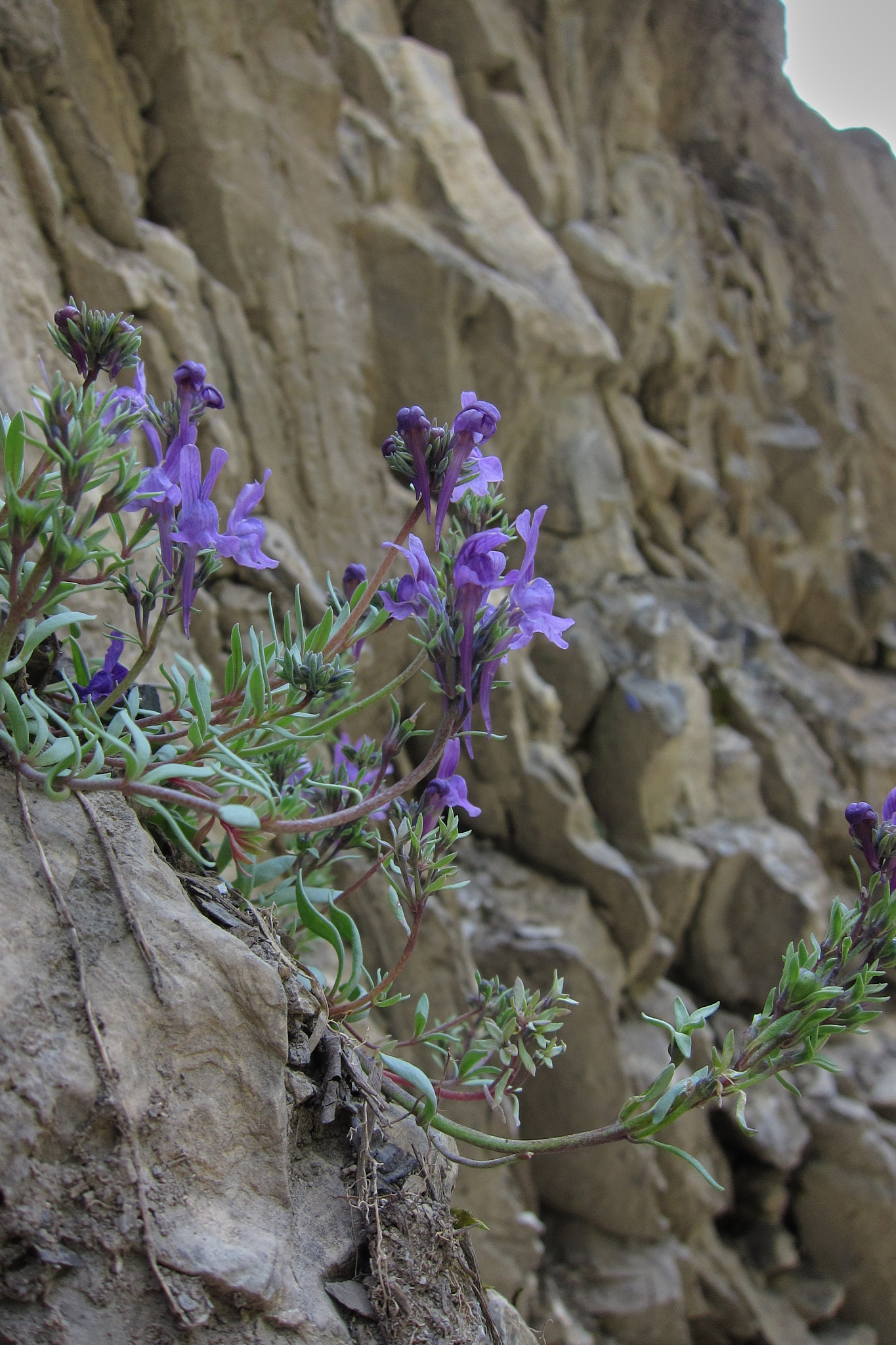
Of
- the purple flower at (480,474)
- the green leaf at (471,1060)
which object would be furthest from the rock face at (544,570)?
the purple flower at (480,474)

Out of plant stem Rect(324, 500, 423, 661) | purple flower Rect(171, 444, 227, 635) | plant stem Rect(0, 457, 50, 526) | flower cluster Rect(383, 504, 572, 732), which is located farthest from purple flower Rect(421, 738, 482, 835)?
plant stem Rect(0, 457, 50, 526)

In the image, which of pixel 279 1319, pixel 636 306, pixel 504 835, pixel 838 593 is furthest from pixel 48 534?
pixel 838 593

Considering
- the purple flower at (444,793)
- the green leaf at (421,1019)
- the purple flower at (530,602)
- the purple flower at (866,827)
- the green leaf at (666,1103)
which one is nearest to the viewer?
the purple flower at (530,602)

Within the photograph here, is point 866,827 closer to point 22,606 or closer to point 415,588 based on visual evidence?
point 415,588

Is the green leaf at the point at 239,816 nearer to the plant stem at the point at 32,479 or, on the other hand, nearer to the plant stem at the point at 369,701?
the plant stem at the point at 369,701

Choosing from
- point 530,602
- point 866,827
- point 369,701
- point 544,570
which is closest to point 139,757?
point 369,701

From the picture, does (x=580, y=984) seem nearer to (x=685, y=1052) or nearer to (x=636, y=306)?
(x=685, y=1052)
